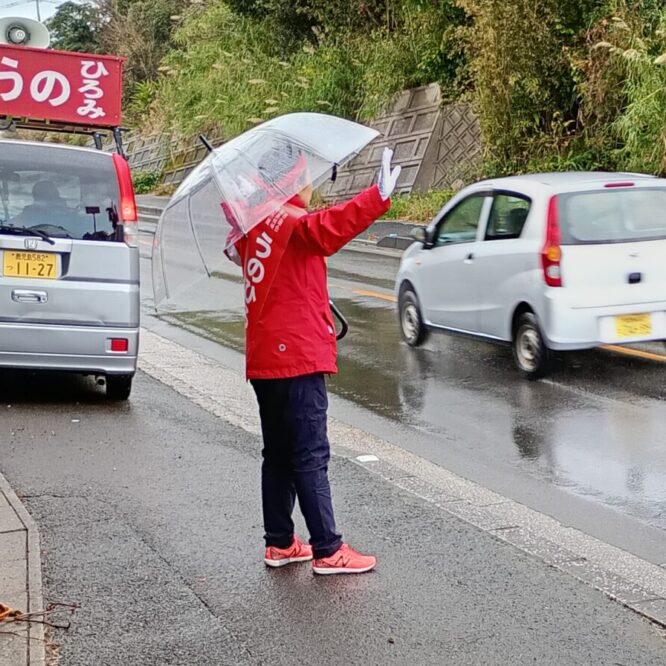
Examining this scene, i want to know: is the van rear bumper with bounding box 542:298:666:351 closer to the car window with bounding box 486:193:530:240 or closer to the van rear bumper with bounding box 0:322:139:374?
the car window with bounding box 486:193:530:240

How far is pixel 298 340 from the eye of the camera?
486 cm

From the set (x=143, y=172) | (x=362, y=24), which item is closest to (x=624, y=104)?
(x=362, y=24)

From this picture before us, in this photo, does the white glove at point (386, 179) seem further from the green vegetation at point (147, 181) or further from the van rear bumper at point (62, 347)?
the green vegetation at point (147, 181)

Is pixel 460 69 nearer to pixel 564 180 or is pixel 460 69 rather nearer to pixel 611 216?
pixel 564 180

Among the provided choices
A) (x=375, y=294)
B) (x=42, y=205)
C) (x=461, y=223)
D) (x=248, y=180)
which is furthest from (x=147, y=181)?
(x=248, y=180)

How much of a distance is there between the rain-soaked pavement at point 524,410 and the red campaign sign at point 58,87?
2.72 meters

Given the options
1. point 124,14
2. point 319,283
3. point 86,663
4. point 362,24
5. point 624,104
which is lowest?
point 86,663

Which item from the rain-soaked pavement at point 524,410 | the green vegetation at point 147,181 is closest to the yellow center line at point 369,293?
the rain-soaked pavement at point 524,410

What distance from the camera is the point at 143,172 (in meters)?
45.1

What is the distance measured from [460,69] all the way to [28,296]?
2101 centimetres

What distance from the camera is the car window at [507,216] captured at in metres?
9.72

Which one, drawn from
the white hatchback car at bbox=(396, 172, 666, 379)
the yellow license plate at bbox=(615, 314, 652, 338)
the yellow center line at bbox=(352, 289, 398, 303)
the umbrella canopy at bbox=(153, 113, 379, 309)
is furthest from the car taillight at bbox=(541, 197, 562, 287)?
the yellow center line at bbox=(352, 289, 398, 303)

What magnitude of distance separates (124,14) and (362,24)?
2586 cm

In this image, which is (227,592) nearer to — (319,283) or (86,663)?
(86,663)
